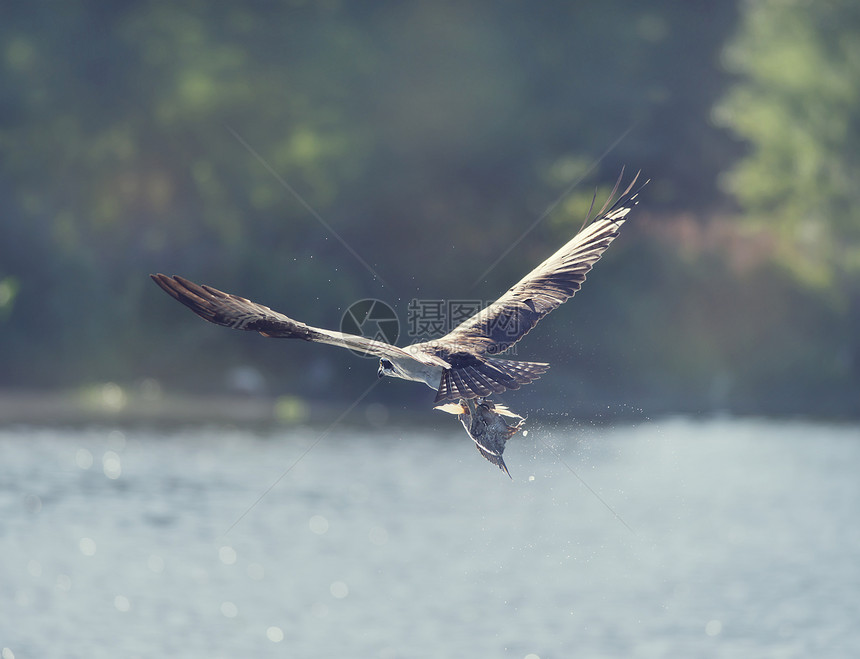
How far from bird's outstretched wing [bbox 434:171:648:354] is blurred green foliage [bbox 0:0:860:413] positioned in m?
21.1

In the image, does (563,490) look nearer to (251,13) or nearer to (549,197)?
(549,197)

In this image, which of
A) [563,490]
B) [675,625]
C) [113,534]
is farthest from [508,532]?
[113,534]

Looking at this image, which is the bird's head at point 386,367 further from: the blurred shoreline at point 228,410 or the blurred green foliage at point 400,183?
the blurred shoreline at point 228,410

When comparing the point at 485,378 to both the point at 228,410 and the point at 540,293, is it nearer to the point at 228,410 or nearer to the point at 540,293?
the point at 540,293

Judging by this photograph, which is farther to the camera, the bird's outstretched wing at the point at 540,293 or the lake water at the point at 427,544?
the lake water at the point at 427,544

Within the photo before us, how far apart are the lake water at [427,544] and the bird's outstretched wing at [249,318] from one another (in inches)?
420

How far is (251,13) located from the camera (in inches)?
1793

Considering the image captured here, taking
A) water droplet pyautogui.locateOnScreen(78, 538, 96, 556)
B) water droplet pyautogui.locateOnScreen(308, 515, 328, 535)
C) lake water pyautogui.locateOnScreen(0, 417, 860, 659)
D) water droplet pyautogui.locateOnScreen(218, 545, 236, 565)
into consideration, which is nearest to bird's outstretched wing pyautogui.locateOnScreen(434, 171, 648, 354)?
lake water pyautogui.locateOnScreen(0, 417, 860, 659)

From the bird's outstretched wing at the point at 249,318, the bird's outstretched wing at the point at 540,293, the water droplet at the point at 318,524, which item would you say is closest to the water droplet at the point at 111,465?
the water droplet at the point at 318,524

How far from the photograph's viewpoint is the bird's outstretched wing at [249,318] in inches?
471

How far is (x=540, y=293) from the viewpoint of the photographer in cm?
1387

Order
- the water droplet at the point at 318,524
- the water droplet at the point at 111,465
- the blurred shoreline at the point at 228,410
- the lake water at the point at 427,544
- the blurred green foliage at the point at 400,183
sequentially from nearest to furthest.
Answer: the lake water at the point at 427,544, the water droplet at the point at 318,524, the water droplet at the point at 111,465, the blurred shoreline at the point at 228,410, the blurred green foliage at the point at 400,183

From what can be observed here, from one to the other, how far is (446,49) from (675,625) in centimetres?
2500

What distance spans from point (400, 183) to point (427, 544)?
1642 cm
